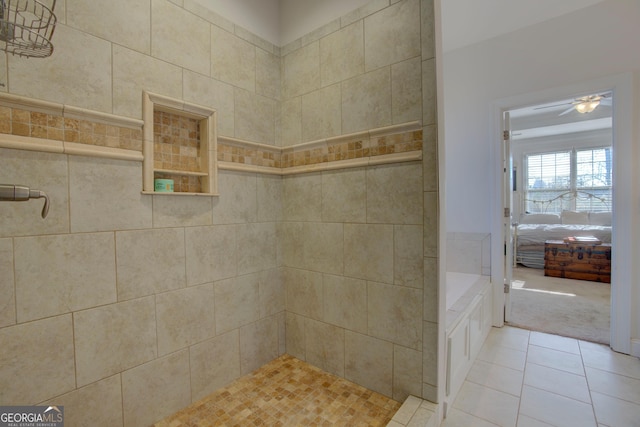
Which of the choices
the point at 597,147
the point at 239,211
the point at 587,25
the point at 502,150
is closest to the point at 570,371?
the point at 502,150

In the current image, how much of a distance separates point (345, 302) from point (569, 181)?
784 cm

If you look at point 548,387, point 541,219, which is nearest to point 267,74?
point 548,387

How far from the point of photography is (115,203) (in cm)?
132

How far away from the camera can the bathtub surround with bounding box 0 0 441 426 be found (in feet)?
3.83

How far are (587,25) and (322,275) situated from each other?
10.00 feet

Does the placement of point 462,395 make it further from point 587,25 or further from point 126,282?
point 587,25

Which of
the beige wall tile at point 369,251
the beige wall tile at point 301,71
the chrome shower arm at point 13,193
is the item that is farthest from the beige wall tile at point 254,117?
the chrome shower arm at point 13,193

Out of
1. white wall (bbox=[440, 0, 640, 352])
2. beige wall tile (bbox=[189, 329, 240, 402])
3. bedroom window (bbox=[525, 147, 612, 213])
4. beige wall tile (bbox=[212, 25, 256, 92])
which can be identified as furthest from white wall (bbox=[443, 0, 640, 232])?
bedroom window (bbox=[525, 147, 612, 213])

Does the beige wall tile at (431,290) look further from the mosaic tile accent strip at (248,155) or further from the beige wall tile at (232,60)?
the beige wall tile at (232,60)

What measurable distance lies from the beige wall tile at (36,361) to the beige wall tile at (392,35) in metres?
2.02

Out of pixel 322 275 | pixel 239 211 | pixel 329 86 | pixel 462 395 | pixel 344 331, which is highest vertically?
pixel 329 86

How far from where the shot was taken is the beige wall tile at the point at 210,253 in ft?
5.23

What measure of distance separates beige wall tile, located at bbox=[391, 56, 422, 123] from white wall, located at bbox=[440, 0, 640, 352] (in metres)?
1.66

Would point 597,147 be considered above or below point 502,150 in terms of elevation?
above
